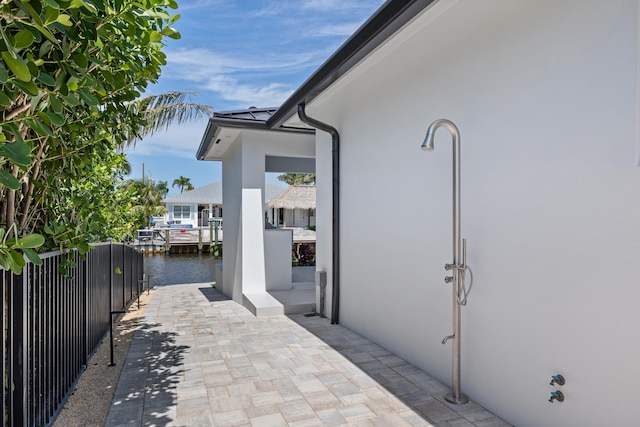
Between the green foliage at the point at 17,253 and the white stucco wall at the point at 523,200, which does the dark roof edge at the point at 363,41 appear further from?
the green foliage at the point at 17,253

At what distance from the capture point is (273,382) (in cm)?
436

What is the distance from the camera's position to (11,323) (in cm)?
270

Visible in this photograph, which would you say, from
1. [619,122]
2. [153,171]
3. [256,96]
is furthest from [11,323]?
[153,171]

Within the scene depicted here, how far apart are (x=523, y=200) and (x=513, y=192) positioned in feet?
0.44

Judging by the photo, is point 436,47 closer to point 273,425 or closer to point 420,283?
point 420,283

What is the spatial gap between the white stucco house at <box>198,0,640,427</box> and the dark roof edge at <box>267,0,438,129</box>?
0.7 inches

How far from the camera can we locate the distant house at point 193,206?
1594 inches

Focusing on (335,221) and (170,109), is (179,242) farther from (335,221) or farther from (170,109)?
(335,221)

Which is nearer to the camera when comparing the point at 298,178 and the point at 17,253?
the point at 17,253

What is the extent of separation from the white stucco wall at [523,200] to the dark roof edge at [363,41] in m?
0.40

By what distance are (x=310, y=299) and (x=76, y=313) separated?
4668 millimetres

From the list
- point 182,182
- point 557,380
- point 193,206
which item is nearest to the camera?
point 557,380

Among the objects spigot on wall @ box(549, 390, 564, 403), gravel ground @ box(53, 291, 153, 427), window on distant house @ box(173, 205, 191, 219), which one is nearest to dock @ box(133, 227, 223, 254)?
window on distant house @ box(173, 205, 191, 219)

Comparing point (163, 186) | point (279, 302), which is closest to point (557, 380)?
point (279, 302)
